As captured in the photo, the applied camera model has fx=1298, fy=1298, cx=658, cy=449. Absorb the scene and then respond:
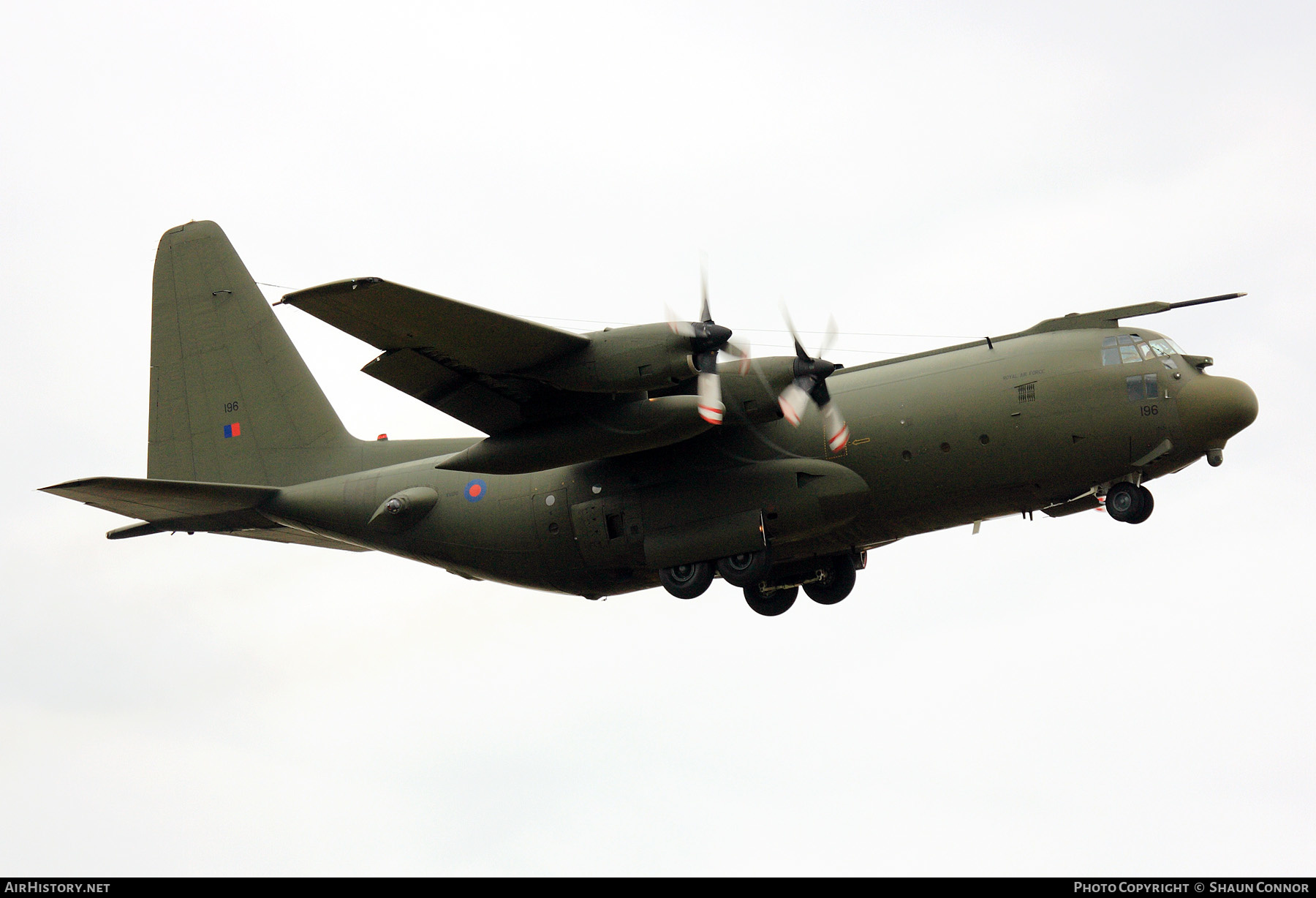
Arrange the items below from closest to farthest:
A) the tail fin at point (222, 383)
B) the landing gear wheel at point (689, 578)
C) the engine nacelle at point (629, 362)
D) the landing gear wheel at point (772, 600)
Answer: the engine nacelle at point (629, 362)
the landing gear wheel at point (689, 578)
the landing gear wheel at point (772, 600)
the tail fin at point (222, 383)

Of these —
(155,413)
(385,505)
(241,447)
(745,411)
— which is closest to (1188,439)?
(745,411)

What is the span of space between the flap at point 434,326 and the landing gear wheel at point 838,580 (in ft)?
24.5

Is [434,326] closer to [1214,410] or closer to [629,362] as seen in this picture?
[629,362]

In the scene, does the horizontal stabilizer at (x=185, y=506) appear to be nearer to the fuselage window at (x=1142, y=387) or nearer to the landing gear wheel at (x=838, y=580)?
the landing gear wheel at (x=838, y=580)

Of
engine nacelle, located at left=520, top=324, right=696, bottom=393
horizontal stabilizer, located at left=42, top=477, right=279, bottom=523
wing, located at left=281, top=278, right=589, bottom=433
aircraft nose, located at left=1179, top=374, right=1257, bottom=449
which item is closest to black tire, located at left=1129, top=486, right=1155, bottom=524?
aircraft nose, located at left=1179, top=374, right=1257, bottom=449

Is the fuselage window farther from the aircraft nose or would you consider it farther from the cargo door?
the cargo door

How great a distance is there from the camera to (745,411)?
20.3 meters

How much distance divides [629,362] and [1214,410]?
29.7ft

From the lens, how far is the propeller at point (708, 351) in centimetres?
1931

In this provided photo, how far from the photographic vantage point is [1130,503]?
20578mm

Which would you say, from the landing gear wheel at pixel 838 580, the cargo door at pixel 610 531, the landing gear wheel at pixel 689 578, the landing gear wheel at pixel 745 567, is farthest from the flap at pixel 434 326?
the landing gear wheel at pixel 838 580

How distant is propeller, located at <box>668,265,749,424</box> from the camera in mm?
19312

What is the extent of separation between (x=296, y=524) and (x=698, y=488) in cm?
816

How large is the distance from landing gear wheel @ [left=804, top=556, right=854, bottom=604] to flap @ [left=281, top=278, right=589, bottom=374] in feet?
24.5
